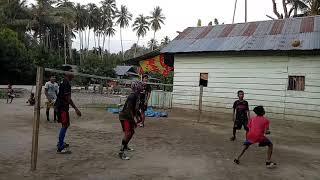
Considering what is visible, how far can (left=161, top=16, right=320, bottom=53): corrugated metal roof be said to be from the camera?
54.0 ft

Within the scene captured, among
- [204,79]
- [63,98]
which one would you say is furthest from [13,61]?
[63,98]

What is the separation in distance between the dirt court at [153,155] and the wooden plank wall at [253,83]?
2.68m

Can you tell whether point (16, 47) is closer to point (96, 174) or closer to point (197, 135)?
point (197, 135)

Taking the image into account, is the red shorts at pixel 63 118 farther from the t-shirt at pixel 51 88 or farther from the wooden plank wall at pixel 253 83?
the wooden plank wall at pixel 253 83

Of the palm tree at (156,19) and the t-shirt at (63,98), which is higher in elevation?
the palm tree at (156,19)

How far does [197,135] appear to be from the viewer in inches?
480

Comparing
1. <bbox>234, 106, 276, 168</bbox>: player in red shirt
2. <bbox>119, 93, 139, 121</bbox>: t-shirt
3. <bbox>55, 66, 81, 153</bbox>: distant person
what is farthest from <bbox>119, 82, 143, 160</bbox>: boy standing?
<bbox>234, 106, 276, 168</bbox>: player in red shirt

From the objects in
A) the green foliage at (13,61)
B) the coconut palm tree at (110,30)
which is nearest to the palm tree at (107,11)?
the coconut palm tree at (110,30)

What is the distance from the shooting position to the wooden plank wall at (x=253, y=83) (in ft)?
52.7

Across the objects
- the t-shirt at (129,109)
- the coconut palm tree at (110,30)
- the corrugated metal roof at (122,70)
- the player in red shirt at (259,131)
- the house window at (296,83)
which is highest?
the coconut palm tree at (110,30)

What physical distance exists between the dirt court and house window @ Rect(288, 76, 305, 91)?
3.04 m

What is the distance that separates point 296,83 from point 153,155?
9887 mm

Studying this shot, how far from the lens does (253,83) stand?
1756cm

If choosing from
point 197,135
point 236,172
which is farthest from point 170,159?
point 197,135
